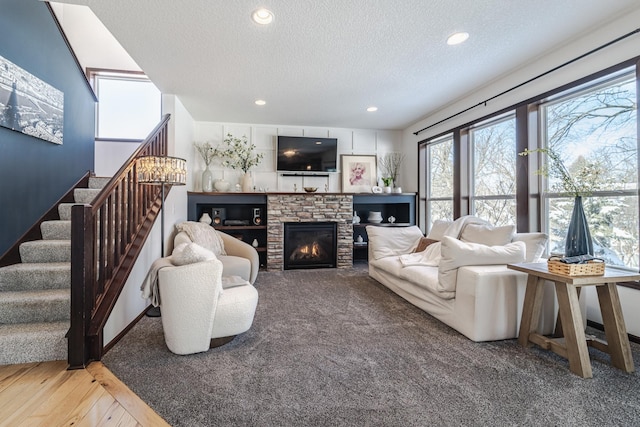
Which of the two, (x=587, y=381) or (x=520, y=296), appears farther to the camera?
(x=520, y=296)

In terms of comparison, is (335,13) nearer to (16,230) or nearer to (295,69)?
(295,69)

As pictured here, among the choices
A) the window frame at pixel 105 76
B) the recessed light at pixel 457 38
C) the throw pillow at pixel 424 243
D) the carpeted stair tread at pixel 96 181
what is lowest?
the throw pillow at pixel 424 243

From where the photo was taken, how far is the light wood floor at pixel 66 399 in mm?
1469

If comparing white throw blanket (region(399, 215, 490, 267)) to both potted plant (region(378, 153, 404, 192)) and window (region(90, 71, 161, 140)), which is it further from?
window (region(90, 71, 161, 140))

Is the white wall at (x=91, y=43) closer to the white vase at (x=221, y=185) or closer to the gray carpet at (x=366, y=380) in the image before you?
the white vase at (x=221, y=185)

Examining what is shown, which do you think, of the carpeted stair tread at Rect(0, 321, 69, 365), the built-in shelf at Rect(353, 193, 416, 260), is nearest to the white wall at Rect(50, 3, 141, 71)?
the carpeted stair tread at Rect(0, 321, 69, 365)

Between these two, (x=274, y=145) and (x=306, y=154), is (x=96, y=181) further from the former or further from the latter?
(x=306, y=154)

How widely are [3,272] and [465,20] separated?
4.26 m

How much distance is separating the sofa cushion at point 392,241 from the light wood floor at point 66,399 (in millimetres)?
3127

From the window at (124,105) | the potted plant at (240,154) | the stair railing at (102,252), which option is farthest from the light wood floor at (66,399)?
the window at (124,105)

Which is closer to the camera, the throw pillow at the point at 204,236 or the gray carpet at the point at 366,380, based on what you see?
the gray carpet at the point at 366,380

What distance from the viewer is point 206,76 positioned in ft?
11.1

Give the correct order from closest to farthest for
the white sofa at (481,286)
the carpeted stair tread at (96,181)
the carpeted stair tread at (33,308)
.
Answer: the carpeted stair tread at (33,308)
the white sofa at (481,286)
the carpeted stair tread at (96,181)

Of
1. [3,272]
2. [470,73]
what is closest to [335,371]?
[3,272]
